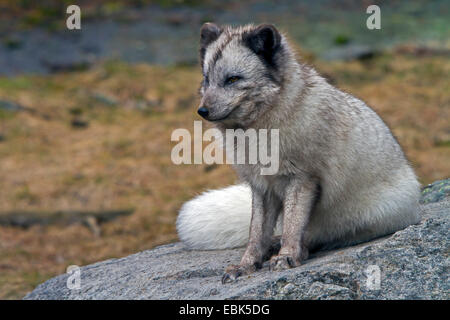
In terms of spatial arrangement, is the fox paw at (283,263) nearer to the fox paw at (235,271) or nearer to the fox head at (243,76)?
the fox paw at (235,271)

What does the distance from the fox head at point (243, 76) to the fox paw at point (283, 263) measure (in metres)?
1.20

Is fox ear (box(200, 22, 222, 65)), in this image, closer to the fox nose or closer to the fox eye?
the fox eye

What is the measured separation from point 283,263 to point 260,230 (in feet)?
1.72

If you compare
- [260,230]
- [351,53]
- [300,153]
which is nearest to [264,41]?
[300,153]

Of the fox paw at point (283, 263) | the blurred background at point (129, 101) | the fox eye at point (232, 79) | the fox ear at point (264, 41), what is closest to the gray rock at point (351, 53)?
the blurred background at point (129, 101)

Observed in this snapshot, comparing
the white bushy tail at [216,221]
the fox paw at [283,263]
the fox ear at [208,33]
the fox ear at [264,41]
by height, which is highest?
the fox ear at [208,33]

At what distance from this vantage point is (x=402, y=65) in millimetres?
18156

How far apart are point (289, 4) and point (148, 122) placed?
11.5 metres

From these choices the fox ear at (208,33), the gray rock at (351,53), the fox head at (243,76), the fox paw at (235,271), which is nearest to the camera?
the fox paw at (235,271)

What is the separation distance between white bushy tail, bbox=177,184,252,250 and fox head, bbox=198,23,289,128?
1189mm

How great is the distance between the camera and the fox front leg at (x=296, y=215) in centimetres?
533

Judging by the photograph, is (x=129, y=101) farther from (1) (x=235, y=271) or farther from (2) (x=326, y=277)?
(2) (x=326, y=277)

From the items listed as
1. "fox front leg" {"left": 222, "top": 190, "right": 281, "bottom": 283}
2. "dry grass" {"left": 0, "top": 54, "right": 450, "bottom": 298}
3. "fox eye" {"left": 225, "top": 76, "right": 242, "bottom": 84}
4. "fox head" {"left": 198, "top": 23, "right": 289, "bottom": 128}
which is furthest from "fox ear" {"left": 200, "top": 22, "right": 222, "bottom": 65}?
"dry grass" {"left": 0, "top": 54, "right": 450, "bottom": 298}

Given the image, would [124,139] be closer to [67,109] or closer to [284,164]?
[67,109]
